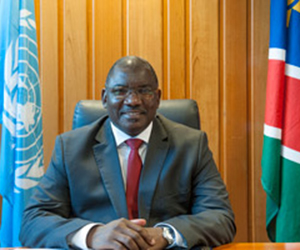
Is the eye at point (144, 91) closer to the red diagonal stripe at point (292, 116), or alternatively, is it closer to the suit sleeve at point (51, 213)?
the suit sleeve at point (51, 213)

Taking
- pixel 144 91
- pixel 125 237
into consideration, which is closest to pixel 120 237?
pixel 125 237

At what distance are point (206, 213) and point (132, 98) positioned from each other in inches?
22.1

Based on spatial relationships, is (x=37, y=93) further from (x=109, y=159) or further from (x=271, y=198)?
(x=271, y=198)

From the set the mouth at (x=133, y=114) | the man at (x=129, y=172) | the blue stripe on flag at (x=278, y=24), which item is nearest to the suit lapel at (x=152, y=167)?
the man at (x=129, y=172)

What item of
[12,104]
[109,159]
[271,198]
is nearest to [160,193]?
[109,159]

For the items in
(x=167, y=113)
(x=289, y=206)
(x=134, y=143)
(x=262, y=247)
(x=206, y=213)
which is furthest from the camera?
(x=289, y=206)

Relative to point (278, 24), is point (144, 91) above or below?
below

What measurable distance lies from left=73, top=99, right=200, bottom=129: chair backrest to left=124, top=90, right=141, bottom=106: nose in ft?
1.09

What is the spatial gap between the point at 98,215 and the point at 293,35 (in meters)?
1.68

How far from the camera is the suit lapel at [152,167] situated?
1.75 metres

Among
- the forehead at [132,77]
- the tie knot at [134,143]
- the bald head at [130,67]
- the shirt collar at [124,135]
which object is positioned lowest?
the tie knot at [134,143]

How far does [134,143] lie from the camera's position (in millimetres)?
1878

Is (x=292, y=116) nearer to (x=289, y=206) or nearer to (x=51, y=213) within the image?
(x=289, y=206)

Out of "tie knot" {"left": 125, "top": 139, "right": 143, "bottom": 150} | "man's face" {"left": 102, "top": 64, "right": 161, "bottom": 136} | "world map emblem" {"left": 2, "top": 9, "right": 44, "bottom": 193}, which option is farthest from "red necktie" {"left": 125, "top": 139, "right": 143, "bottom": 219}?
"world map emblem" {"left": 2, "top": 9, "right": 44, "bottom": 193}
